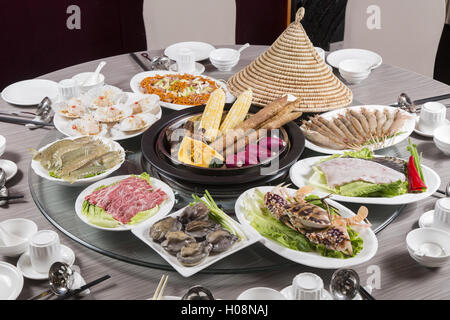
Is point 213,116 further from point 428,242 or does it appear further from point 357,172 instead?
point 428,242

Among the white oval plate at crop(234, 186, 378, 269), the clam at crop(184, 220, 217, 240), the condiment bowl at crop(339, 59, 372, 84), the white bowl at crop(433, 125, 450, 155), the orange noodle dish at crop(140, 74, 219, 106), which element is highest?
the condiment bowl at crop(339, 59, 372, 84)

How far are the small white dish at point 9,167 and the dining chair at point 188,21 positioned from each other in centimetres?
225

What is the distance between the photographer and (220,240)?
196 centimetres

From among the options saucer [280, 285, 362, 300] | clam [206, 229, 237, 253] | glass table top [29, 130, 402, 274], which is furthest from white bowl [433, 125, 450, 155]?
clam [206, 229, 237, 253]

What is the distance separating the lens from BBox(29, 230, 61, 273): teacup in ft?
6.31

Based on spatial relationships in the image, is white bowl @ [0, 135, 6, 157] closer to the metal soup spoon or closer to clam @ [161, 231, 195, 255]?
the metal soup spoon

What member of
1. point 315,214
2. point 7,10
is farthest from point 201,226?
point 7,10

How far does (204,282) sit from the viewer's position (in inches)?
76.2

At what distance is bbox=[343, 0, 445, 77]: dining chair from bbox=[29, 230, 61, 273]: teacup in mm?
3142

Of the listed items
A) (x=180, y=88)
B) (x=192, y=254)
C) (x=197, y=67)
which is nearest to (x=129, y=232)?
(x=192, y=254)

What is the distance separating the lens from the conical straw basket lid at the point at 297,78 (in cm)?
294

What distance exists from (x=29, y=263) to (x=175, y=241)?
537mm

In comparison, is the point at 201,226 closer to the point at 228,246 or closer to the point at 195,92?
the point at 228,246
